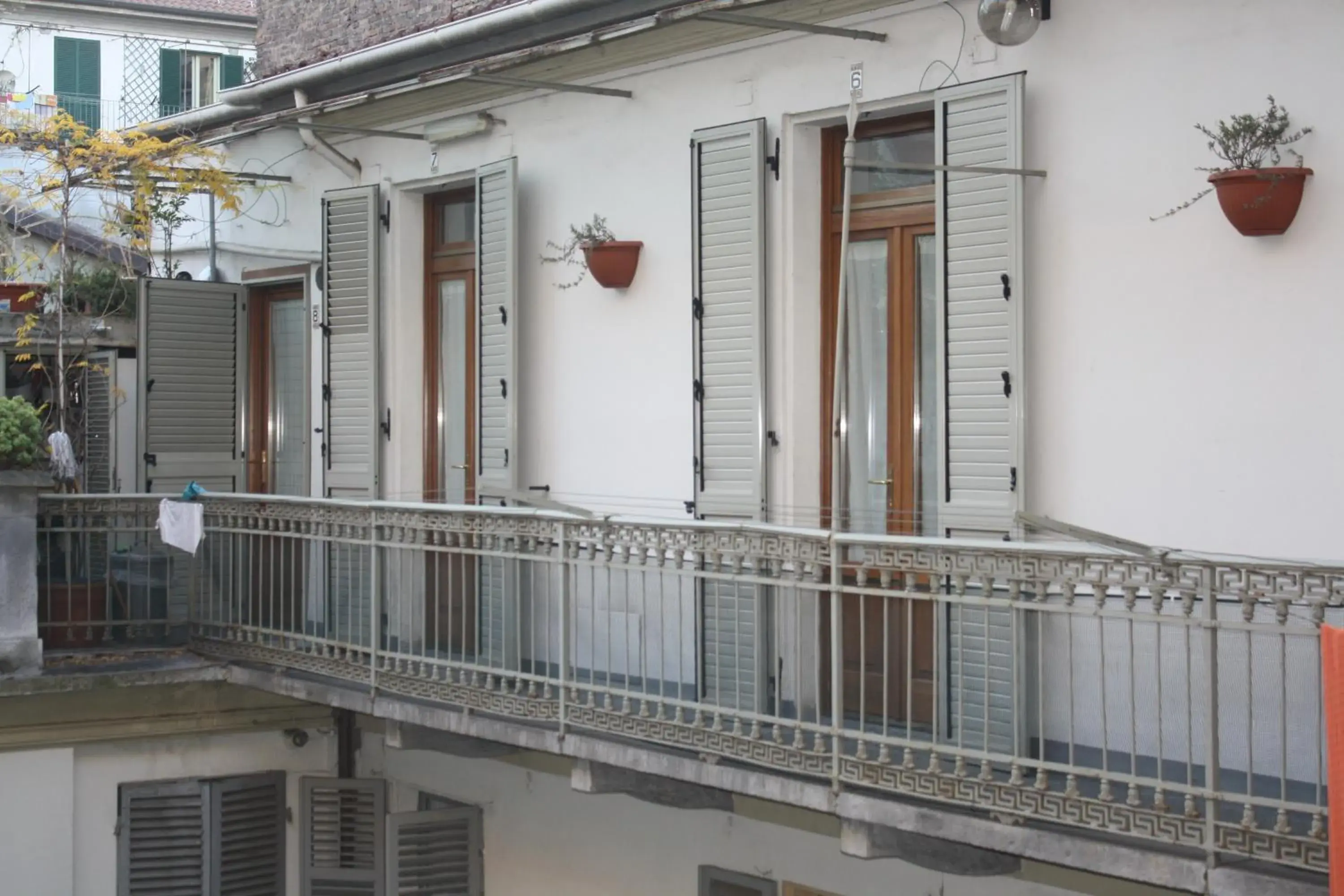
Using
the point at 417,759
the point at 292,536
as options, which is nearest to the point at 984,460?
the point at 292,536

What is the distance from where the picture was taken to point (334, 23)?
13.2m

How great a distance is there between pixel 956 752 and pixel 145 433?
829 cm

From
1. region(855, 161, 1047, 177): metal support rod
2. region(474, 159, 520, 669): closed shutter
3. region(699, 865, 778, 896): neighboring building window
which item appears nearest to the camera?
region(855, 161, 1047, 177): metal support rod

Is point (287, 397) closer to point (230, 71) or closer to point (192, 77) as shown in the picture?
point (230, 71)

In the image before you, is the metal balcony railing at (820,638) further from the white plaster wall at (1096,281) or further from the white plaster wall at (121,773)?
the white plaster wall at (121,773)

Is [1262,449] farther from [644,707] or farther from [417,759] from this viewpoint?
[417,759]

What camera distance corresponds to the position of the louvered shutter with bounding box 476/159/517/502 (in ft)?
35.3

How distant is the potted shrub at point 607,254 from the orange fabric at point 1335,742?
18.9ft

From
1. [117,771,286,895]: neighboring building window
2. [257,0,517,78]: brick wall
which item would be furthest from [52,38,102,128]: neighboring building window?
[117,771,286,895]: neighboring building window

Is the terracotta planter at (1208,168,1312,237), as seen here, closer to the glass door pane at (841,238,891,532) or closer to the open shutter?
the open shutter

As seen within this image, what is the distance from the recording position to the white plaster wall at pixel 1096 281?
22.8 ft

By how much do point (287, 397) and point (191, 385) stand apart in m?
0.80

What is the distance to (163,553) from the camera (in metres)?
11.6

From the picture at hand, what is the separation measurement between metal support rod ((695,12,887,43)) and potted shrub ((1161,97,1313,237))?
2113 millimetres
